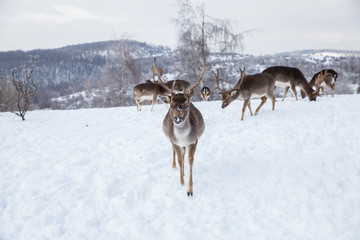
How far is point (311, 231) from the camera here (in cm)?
280

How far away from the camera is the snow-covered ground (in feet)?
9.61

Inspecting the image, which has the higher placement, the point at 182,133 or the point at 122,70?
the point at 122,70

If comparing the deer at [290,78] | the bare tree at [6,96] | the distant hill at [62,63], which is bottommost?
the bare tree at [6,96]

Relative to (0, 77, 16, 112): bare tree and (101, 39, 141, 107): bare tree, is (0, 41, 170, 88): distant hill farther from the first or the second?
(101, 39, 141, 107): bare tree

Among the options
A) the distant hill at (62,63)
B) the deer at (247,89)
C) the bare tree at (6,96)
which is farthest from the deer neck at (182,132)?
the distant hill at (62,63)

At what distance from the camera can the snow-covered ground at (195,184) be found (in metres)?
2.93

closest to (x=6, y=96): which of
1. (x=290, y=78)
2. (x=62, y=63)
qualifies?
(x=290, y=78)

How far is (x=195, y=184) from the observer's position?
401 centimetres

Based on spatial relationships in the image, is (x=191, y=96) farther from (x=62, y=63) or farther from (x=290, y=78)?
(x=62, y=63)

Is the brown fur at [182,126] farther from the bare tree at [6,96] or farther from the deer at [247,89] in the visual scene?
the bare tree at [6,96]

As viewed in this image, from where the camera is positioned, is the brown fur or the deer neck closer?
the brown fur

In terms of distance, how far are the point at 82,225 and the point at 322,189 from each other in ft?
13.1

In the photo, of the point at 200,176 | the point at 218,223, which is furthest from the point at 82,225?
the point at 200,176

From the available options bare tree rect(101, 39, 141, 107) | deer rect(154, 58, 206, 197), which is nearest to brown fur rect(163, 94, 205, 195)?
deer rect(154, 58, 206, 197)
